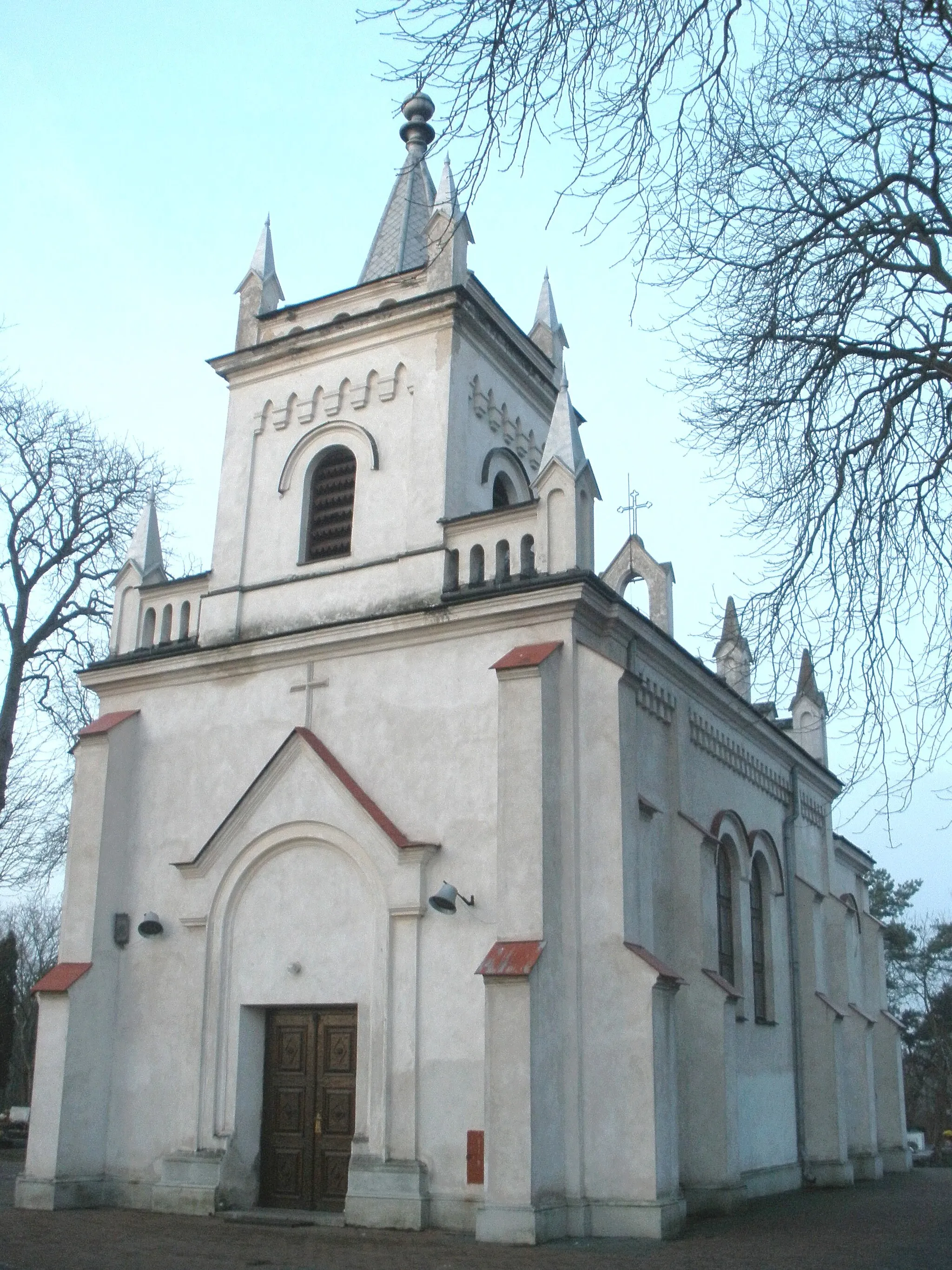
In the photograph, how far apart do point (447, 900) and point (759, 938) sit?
8.22 metres

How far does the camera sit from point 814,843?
25.4 m

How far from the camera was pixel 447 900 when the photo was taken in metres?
15.4

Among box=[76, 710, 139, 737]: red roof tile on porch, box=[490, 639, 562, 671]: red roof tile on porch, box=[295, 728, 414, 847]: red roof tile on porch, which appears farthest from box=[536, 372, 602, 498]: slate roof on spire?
box=[76, 710, 139, 737]: red roof tile on porch

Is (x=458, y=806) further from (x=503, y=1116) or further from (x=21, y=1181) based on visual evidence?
(x=21, y=1181)

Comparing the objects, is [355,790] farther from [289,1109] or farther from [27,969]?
[27,969]

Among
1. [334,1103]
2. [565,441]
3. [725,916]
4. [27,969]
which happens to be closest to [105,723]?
[334,1103]

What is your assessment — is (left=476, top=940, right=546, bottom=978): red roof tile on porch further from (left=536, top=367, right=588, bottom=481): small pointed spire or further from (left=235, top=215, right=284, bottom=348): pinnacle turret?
(left=235, top=215, right=284, bottom=348): pinnacle turret

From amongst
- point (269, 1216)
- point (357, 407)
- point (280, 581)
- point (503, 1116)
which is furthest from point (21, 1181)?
point (357, 407)

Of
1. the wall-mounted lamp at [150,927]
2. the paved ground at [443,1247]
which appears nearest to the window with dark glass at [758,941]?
the paved ground at [443,1247]

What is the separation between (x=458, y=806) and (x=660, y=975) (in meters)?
3.39

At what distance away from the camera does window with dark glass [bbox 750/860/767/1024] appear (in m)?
20.9

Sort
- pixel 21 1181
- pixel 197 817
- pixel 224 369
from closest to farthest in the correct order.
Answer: pixel 21 1181, pixel 197 817, pixel 224 369

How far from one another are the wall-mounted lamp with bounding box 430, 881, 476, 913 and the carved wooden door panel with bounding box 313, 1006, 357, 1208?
2332 mm

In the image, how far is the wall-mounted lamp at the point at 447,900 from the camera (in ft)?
50.7
